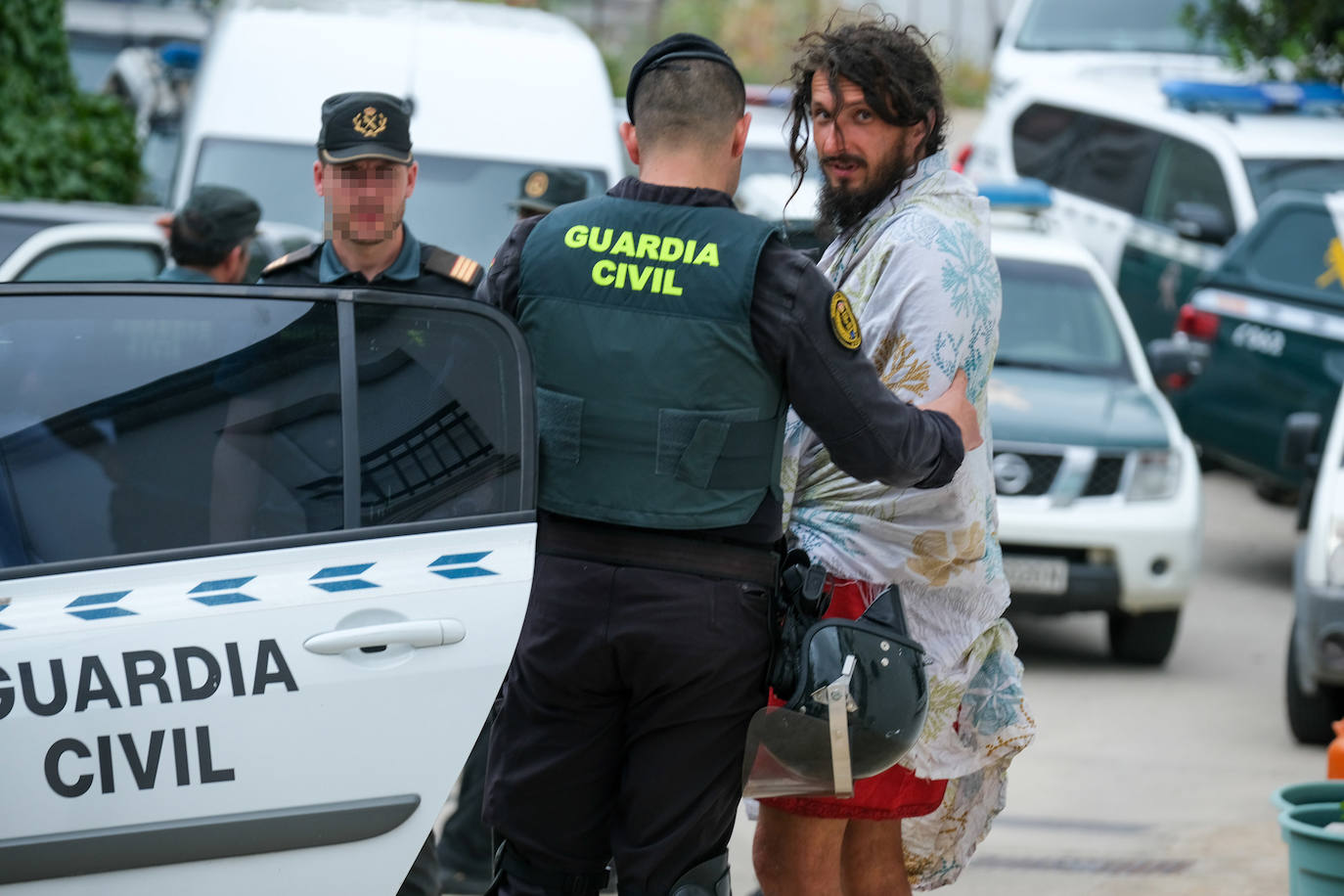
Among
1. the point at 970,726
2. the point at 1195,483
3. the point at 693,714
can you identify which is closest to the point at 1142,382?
the point at 1195,483

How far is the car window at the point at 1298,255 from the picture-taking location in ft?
32.4

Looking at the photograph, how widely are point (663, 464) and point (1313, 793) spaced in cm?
190

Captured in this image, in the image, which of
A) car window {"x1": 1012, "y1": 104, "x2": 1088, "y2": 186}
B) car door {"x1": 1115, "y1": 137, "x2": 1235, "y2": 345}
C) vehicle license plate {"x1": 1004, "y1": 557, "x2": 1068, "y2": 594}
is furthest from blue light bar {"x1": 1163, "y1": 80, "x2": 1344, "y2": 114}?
vehicle license plate {"x1": 1004, "y1": 557, "x2": 1068, "y2": 594}

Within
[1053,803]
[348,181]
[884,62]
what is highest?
[884,62]

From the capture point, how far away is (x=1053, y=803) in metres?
6.04

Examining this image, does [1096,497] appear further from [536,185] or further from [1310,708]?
[536,185]

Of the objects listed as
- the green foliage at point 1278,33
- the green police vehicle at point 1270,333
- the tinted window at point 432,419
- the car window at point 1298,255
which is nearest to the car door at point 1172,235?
the green police vehicle at point 1270,333

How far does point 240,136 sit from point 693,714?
5.49 metres

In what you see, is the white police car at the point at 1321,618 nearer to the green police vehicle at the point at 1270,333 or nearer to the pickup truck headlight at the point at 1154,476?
the pickup truck headlight at the point at 1154,476

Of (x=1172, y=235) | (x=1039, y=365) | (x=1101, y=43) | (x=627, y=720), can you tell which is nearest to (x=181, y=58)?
(x=1039, y=365)

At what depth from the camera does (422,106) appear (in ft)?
26.2

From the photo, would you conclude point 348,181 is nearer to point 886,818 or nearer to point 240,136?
point 886,818

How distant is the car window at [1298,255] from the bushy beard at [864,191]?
7.14m

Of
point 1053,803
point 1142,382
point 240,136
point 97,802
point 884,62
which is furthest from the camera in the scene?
point 1142,382
